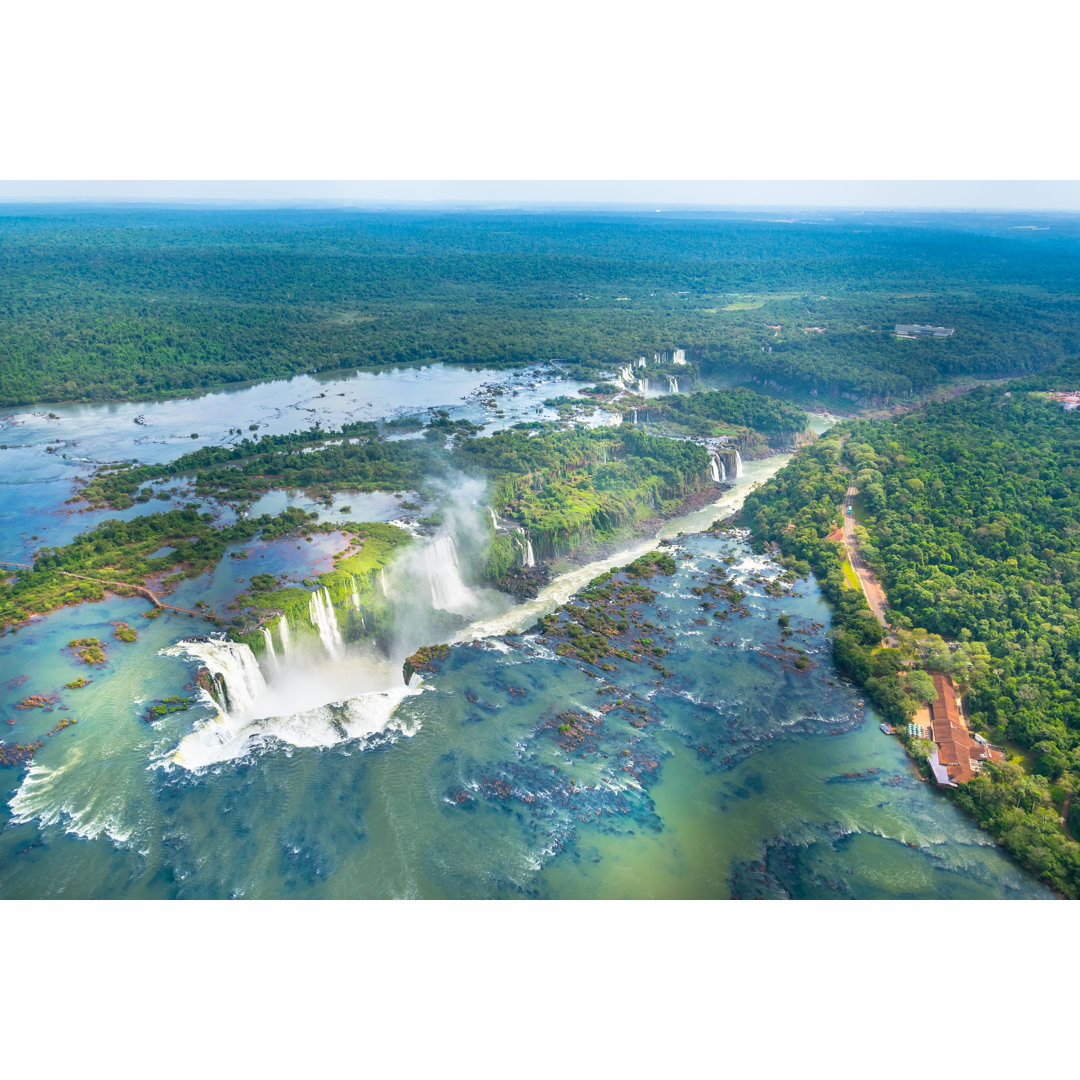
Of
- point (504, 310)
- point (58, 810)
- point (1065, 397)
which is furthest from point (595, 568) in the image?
point (504, 310)

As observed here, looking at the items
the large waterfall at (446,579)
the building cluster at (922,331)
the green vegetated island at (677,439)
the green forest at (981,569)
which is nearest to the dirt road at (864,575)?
the green vegetated island at (677,439)

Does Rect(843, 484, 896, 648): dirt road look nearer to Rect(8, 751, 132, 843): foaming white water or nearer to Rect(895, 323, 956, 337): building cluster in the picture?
Rect(8, 751, 132, 843): foaming white water

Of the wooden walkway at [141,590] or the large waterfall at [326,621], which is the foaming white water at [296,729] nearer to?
the large waterfall at [326,621]

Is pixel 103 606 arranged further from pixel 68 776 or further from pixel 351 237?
pixel 351 237

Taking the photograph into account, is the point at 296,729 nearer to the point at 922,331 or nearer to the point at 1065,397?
the point at 1065,397

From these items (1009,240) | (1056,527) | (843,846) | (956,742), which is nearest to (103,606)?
(843,846)

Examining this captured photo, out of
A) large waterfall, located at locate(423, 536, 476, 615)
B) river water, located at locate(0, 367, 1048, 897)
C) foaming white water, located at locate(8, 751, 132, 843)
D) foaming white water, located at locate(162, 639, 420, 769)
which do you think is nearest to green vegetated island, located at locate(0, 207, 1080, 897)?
large waterfall, located at locate(423, 536, 476, 615)
